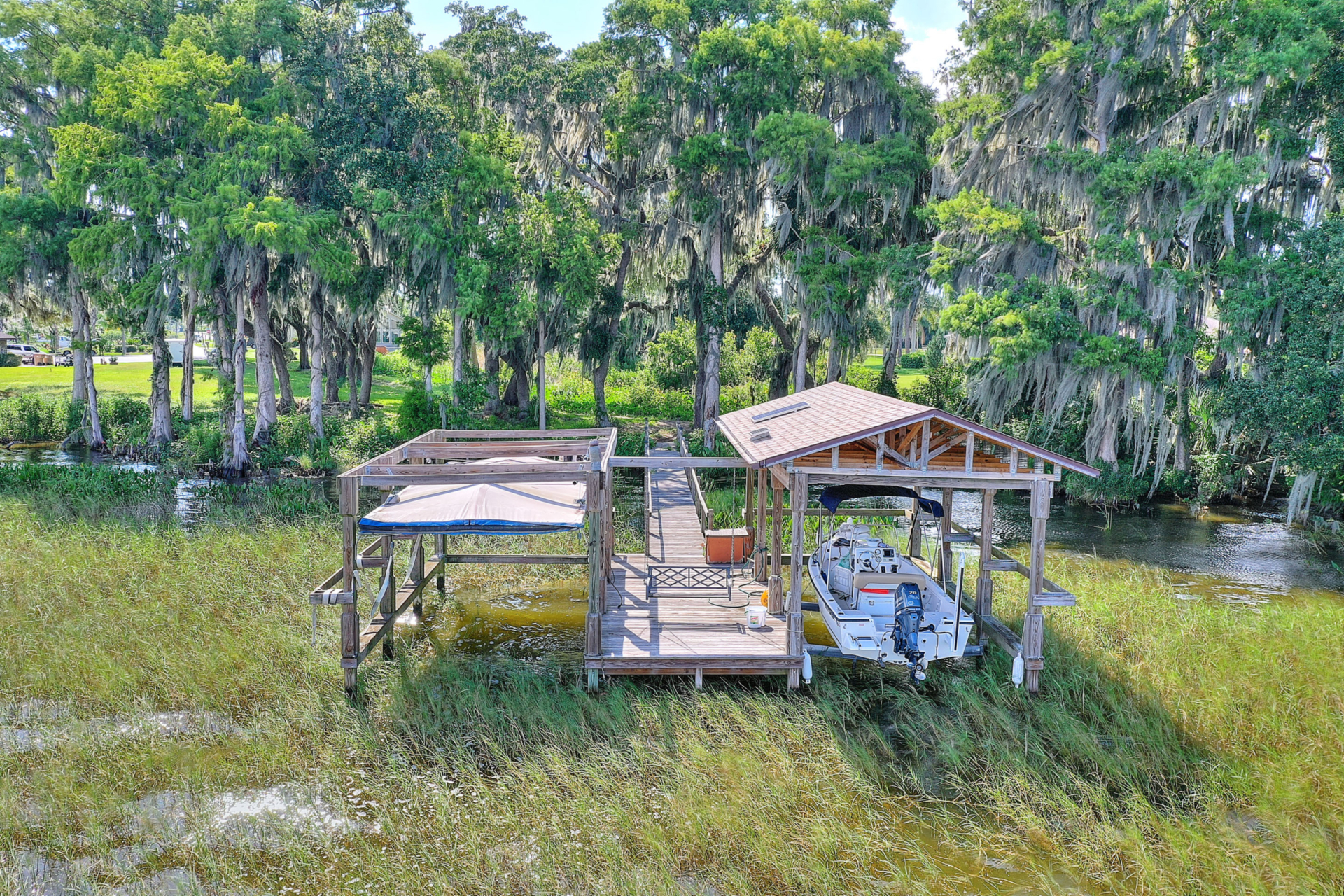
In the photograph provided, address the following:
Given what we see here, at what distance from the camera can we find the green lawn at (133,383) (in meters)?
40.3

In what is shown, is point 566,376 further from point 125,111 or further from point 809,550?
point 809,550

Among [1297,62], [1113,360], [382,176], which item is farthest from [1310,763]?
[382,176]

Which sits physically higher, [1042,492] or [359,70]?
[359,70]

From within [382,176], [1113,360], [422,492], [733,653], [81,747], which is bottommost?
[81,747]

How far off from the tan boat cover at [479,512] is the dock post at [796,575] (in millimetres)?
2576

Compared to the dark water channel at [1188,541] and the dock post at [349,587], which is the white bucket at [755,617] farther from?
the dock post at [349,587]

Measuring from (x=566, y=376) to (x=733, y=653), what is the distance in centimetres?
3407

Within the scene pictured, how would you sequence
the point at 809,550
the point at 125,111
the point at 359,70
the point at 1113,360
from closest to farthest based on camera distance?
the point at 809,550, the point at 1113,360, the point at 125,111, the point at 359,70

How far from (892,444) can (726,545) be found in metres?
4.37

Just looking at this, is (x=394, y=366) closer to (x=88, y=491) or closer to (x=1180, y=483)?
(x=88, y=491)

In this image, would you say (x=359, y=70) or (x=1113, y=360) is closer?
(x=1113, y=360)

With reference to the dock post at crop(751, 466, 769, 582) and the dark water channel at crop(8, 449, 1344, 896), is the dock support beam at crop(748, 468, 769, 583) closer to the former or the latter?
the dock post at crop(751, 466, 769, 582)

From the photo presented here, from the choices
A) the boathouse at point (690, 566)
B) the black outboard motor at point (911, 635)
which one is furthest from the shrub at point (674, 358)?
the black outboard motor at point (911, 635)

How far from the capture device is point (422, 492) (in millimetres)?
11656
